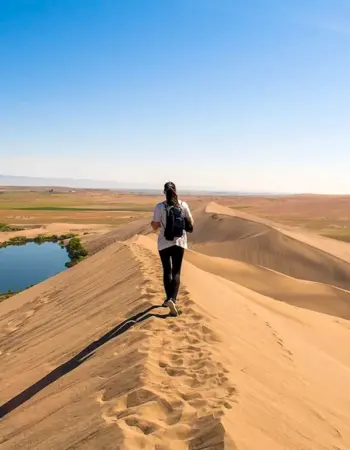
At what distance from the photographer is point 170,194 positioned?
6246mm

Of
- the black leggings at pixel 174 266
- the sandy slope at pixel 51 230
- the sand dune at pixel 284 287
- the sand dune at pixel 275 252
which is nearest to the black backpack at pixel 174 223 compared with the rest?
the black leggings at pixel 174 266

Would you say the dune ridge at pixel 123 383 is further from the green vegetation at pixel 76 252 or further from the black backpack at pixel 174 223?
the green vegetation at pixel 76 252

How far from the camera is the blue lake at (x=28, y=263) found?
1161 inches

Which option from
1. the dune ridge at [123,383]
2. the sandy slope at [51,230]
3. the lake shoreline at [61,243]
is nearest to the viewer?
the dune ridge at [123,383]

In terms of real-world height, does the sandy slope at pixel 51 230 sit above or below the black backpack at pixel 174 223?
below

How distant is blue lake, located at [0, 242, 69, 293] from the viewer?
29.5 meters

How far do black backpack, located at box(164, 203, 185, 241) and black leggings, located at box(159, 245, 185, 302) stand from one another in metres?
0.22

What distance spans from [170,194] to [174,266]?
1102 mm

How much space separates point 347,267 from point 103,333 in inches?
758

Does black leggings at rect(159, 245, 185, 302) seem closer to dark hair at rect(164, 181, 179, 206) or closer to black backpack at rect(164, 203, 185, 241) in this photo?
black backpack at rect(164, 203, 185, 241)

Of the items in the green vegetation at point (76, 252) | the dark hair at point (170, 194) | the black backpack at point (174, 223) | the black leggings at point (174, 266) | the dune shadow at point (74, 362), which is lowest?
the green vegetation at point (76, 252)

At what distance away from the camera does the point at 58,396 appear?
4684mm

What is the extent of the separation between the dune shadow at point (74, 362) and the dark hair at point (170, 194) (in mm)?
1670

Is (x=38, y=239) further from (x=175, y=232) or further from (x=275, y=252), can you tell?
(x=175, y=232)
